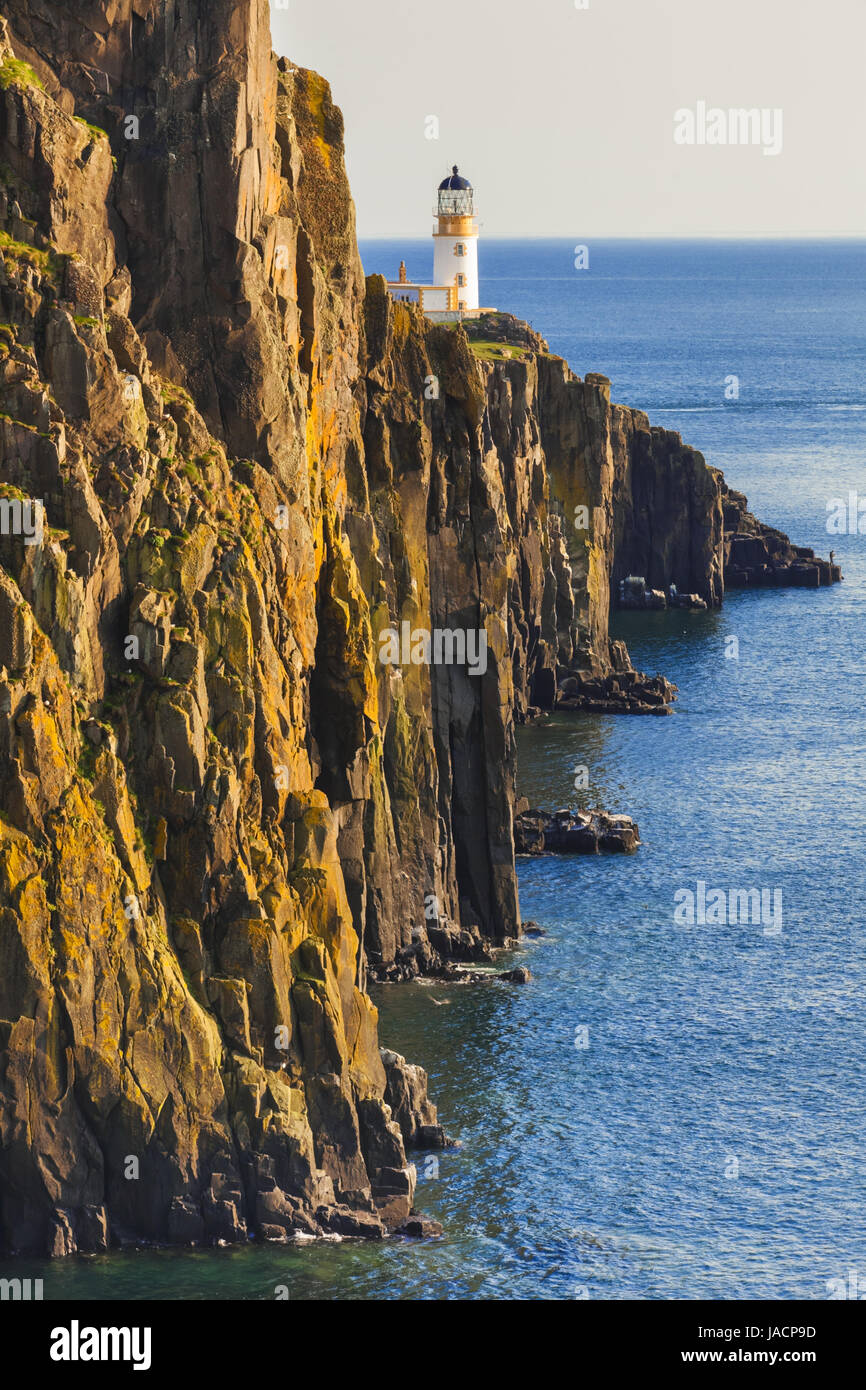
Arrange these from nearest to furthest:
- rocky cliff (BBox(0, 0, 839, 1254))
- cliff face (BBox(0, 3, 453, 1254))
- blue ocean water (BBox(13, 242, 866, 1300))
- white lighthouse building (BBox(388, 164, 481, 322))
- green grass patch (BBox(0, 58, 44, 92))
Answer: cliff face (BBox(0, 3, 453, 1254))
rocky cliff (BBox(0, 0, 839, 1254))
blue ocean water (BBox(13, 242, 866, 1300))
green grass patch (BBox(0, 58, 44, 92))
white lighthouse building (BBox(388, 164, 481, 322))

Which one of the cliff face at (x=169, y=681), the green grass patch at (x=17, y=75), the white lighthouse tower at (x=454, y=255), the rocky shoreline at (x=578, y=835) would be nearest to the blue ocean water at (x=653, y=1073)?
the rocky shoreline at (x=578, y=835)

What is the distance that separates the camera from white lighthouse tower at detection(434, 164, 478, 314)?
18388 cm

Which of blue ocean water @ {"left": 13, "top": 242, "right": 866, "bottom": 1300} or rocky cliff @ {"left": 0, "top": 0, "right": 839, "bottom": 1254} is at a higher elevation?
rocky cliff @ {"left": 0, "top": 0, "right": 839, "bottom": 1254}

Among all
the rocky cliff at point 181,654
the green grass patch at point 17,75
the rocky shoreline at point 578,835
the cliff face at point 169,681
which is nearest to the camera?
the cliff face at point 169,681

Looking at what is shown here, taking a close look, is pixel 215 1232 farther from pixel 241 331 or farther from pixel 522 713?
pixel 522 713

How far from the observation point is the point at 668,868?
121188 millimetres

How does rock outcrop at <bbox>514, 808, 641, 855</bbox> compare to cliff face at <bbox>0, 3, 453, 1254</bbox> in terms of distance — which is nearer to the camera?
cliff face at <bbox>0, 3, 453, 1254</bbox>

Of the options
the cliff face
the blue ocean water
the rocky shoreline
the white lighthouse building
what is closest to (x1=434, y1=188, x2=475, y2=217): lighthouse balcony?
the white lighthouse building

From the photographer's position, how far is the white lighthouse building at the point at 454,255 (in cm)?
18225

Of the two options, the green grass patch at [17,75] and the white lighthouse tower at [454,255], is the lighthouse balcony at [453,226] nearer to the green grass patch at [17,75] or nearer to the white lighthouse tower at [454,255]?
the white lighthouse tower at [454,255]

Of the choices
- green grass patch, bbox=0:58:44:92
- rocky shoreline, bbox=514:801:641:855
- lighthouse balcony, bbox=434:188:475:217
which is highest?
lighthouse balcony, bbox=434:188:475:217

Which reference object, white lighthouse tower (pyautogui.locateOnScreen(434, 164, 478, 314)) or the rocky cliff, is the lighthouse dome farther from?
the rocky cliff

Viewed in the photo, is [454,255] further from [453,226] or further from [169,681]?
[169,681]

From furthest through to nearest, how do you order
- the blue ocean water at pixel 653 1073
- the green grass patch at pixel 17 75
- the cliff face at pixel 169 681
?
the green grass patch at pixel 17 75, the blue ocean water at pixel 653 1073, the cliff face at pixel 169 681
